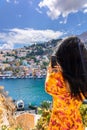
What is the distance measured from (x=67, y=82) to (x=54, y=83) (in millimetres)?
77

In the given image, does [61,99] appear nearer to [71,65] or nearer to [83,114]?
[71,65]

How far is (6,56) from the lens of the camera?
100125mm

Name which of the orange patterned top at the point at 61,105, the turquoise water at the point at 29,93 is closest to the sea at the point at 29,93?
the turquoise water at the point at 29,93

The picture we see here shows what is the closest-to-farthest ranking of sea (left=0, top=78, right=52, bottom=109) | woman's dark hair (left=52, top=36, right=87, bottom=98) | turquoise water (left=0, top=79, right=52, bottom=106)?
woman's dark hair (left=52, top=36, right=87, bottom=98) → sea (left=0, top=78, right=52, bottom=109) → turquoise water (left=0, top=79, right=52, bottom=106)

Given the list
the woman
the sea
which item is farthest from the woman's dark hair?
the sea

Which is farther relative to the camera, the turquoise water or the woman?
the turquoise water

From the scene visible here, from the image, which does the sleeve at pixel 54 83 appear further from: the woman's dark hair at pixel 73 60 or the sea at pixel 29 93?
the sea at pixel 29 93

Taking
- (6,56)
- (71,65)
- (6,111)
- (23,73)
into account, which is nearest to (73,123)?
(71,65)

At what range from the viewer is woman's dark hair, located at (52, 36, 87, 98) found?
6.75 ft

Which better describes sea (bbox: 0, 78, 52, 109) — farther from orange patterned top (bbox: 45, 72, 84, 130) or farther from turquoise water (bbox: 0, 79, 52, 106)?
orange patterned top (bbox: 45, 72, 84, 130)

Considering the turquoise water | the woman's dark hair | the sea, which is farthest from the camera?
the turquoise water

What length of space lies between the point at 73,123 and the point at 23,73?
268 feet

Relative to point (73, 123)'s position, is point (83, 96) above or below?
above

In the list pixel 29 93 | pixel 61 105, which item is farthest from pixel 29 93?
pixel 61 105
